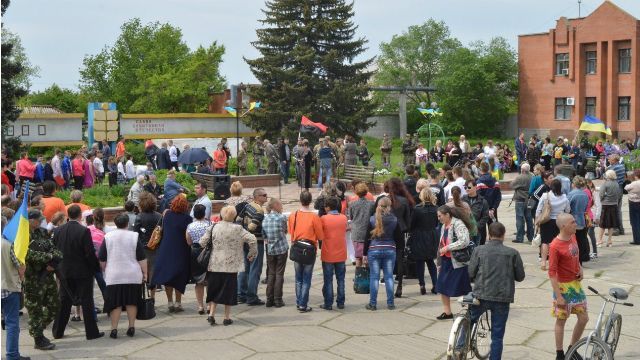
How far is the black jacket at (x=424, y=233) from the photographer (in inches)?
488

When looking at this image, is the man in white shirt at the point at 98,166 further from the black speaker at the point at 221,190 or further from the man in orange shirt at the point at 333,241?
the man in orange shirt at the point at 333,241

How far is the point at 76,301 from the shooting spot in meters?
10.4

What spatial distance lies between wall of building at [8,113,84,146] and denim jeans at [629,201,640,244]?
22155 millimetres

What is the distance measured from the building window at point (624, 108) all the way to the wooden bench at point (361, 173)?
105ft

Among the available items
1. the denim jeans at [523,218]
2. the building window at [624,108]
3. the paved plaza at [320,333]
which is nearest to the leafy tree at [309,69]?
the building window at [624,108]

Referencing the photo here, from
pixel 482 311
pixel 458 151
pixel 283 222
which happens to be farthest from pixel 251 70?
pixel 482 311

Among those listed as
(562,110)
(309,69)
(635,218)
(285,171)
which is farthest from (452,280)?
(562,110)

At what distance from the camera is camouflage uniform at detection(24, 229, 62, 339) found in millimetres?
9820

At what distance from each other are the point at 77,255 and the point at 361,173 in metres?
18.9

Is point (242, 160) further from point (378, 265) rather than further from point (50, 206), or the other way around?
point (378, 265)

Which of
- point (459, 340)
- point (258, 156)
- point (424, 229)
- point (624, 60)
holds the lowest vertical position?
point (459, 340)

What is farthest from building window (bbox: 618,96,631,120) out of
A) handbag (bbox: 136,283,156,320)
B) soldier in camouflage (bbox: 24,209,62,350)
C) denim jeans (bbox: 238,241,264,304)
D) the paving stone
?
soldier in camouflage (bbox: 24,209,62,350)

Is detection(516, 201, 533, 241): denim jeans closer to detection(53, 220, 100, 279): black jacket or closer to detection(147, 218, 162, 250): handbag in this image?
detection(147, 218, 162, 250): handbag

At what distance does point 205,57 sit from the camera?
215 ft
